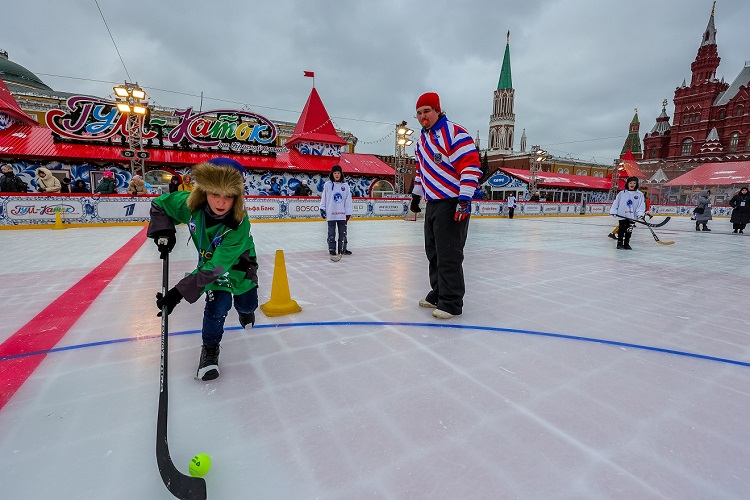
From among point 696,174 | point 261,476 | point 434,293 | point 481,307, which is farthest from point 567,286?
point 696,174

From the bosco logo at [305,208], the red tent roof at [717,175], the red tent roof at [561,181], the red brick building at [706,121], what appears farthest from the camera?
the red brick building at [706,121]

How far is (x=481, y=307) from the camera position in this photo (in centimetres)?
338

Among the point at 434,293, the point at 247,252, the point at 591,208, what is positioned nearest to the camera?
the point at 247,252

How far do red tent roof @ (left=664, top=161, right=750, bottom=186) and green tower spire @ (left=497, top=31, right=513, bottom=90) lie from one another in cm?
5061

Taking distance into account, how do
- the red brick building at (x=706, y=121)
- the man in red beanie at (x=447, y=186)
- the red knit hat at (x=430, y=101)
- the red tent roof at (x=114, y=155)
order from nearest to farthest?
the man in red beanie at (x=447, y=186), the red knit hat at (x=430, y=101), the red tent roof at (x=114, y=155), the red brick building at (x=706, y=121)

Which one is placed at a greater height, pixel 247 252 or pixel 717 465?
pixel 247 252

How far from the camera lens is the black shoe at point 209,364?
1.99 m

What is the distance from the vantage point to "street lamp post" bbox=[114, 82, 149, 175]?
1388cm

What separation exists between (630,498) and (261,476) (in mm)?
1299

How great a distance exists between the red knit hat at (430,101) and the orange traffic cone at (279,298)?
175 centimetres

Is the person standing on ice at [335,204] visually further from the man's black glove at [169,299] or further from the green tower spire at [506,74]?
the green tower spire at [506,74]

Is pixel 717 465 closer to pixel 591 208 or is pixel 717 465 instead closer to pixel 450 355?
pixel 450 355

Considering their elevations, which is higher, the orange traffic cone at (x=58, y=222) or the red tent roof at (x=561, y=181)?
the red tent roof at (x=561, y=181)

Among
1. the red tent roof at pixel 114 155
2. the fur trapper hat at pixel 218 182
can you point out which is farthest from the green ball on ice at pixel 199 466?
the red tent roof at pixel 114 155
